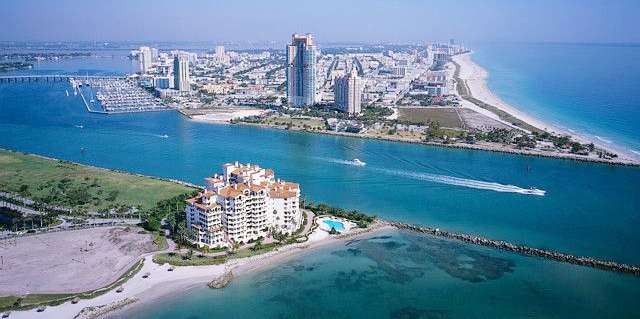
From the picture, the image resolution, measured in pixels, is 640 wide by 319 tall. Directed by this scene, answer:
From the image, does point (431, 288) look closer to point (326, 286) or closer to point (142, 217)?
point (326, 286)

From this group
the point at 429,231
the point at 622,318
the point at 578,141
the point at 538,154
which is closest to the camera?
the point at 622,318

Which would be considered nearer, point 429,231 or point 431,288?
point 431,288

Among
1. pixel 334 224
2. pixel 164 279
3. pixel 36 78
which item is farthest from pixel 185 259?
pixel 36 78

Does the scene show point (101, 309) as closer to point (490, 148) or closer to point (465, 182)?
point (465, 182)

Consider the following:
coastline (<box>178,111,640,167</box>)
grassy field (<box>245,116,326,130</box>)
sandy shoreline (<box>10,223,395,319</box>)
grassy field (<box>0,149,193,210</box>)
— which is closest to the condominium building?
sandy shoreline (<box>10,223,395,319</box>)

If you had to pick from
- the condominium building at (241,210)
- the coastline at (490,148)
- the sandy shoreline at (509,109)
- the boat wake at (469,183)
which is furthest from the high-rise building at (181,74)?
the condominium building at (241,210)

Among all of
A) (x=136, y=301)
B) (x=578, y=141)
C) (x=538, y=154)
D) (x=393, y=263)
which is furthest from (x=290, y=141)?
(x=136, y=301)

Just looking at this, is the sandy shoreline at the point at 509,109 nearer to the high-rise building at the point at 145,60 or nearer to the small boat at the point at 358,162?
the small boat at the point at 358,162
